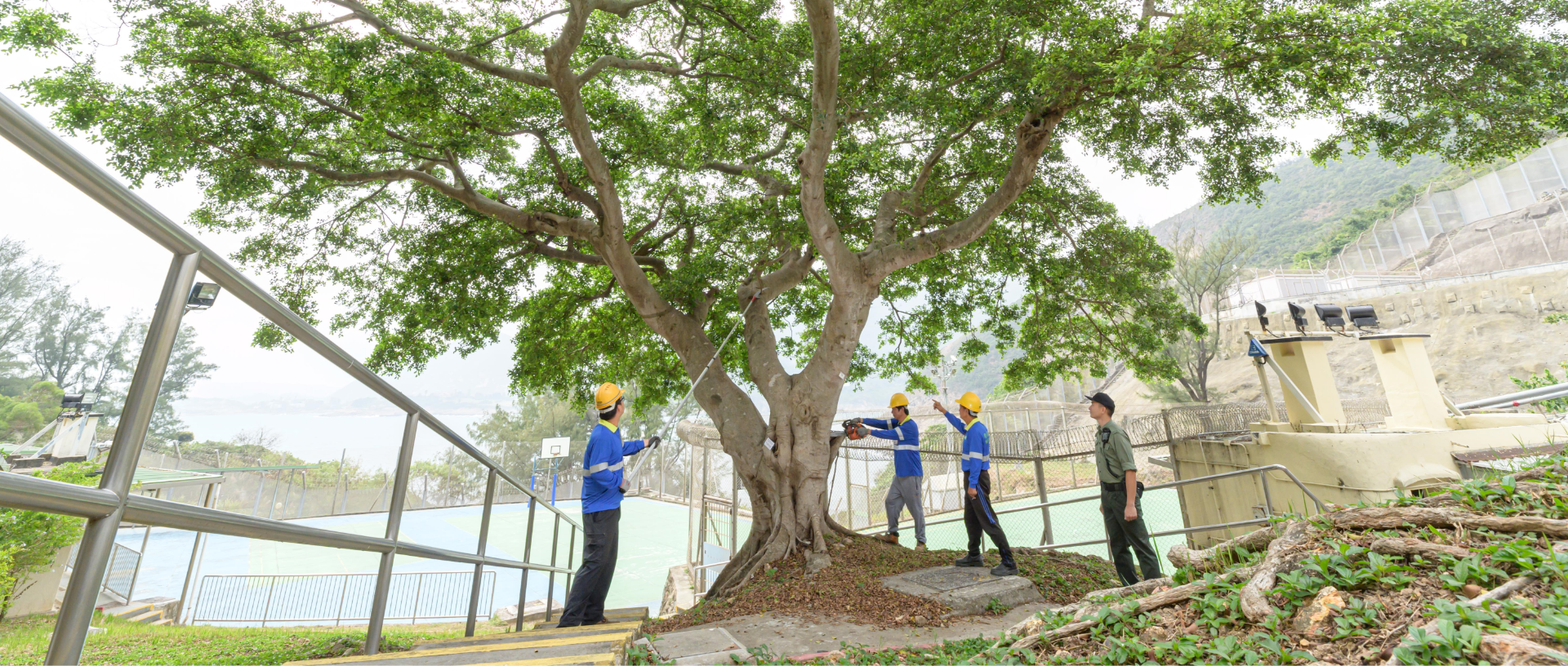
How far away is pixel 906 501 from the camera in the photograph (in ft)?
25.1

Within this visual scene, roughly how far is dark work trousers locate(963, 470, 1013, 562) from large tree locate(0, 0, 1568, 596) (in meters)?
1.64

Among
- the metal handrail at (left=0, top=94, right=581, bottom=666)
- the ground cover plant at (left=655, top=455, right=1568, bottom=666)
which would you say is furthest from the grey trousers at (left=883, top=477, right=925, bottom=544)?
the metal handrail at (left=0, top=94, right=581, bottom=666)

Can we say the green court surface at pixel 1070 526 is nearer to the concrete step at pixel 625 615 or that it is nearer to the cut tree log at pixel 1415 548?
the concrete step at pixel 625 615

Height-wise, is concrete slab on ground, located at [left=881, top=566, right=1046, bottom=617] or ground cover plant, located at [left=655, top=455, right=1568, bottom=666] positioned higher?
ground cover plant, located at [left=655, top=455, right=1568, bottom=666]

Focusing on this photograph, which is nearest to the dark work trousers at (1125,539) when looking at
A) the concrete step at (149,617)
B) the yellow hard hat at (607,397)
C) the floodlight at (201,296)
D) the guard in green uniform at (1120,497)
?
the guard in green uniform at (1120,497)

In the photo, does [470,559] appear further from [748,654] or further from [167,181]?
[167,181]

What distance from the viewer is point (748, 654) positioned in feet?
12.7

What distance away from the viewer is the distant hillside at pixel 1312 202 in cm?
6956

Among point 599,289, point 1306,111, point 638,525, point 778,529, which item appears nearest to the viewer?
point 1306,111

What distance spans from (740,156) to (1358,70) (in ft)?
22.5

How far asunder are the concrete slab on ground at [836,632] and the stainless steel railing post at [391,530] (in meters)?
2.35

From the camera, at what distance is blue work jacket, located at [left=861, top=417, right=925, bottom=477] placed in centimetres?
750

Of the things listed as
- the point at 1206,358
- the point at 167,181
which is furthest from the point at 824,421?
the point at 1206,358

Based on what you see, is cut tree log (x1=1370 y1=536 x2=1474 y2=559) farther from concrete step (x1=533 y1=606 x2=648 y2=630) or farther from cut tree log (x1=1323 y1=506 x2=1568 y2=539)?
concrete step (x1=533 y1=606 x2=648 y2=630)
